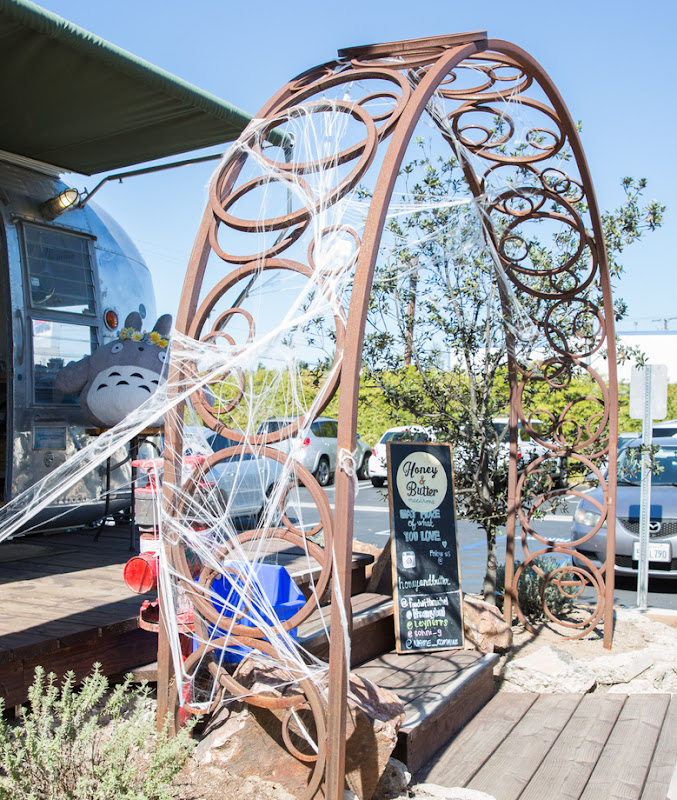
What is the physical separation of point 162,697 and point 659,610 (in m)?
4.89

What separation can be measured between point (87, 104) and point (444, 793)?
14.6 feet

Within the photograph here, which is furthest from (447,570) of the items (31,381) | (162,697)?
(31,381)

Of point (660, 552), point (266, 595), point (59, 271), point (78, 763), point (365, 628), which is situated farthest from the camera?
point (660, 552)

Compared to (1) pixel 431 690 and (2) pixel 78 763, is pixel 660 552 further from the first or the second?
(2) pixel 78 763

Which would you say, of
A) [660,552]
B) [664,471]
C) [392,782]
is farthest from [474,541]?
[392,782]

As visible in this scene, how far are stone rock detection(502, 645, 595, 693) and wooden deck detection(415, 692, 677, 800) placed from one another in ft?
0.24

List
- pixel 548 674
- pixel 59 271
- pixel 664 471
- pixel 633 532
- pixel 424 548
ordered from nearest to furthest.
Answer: pixel 548 674
pixel 424 548
pixel 59 271
pixel 633 532
pixel 664 471

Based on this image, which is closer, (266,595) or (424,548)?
(266,595)

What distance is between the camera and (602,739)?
4035 mm

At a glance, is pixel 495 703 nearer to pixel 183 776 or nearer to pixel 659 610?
pixel 183 776

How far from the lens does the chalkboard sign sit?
15.3 ft

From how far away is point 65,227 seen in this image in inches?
236

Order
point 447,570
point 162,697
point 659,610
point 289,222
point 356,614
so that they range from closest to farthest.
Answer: point 289,222 → point 162,697 → point 356,614 → point 447,570 → point 659,610

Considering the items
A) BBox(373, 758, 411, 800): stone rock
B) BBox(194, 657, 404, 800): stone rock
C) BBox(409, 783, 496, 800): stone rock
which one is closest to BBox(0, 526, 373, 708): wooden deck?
BBox(194, 657, 404, 800): stone rock
